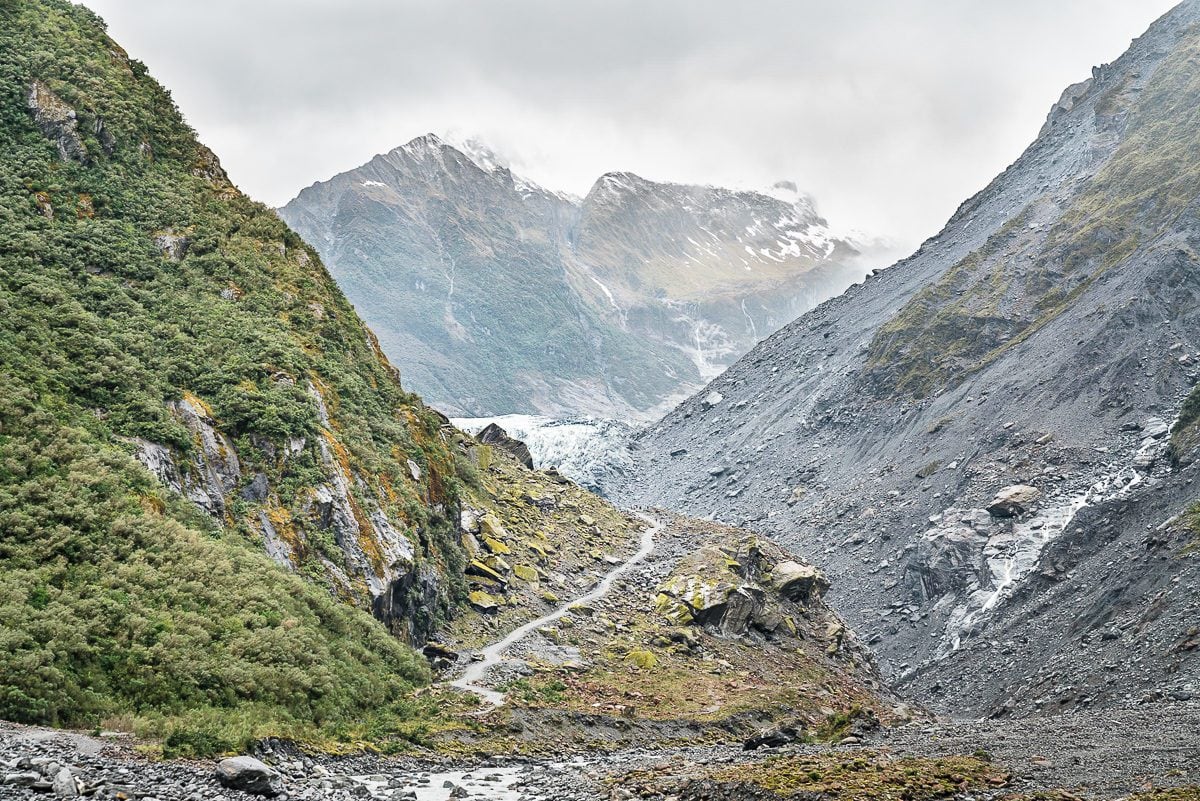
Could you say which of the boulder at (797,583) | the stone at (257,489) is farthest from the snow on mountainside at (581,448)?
the stone at (257,489)

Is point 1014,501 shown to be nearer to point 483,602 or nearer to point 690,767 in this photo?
point 483,602

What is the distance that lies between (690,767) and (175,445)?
797 inches

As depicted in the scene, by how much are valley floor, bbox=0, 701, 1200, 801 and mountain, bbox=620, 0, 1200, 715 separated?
11872mm

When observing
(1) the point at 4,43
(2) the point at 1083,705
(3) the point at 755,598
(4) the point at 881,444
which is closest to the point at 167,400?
(1) the point at 4,43

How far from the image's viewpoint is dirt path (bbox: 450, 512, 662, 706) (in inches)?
1372

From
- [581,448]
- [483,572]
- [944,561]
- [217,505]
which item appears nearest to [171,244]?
[217,505]

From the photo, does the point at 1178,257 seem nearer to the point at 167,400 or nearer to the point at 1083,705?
the point at 1083,705

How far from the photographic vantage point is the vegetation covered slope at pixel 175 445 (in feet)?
76.6

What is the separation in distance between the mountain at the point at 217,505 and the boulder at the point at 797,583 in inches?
9.0

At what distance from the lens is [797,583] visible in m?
59.4

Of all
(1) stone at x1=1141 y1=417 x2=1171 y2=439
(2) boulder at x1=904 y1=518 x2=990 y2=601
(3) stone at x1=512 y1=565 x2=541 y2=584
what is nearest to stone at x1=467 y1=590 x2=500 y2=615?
(3) stone at x1=512 y1=565 x2=541 y2=584

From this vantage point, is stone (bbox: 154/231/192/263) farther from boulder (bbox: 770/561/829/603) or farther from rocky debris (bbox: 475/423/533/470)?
rocky debris (bbox: 475/423/533/470)

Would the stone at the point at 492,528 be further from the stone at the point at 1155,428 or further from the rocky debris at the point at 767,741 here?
the stone at the point at 1155,428

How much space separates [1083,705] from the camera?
38.9 m
